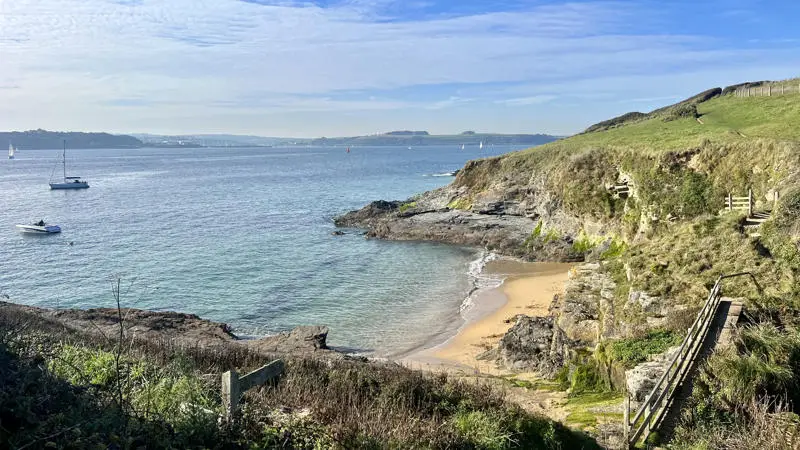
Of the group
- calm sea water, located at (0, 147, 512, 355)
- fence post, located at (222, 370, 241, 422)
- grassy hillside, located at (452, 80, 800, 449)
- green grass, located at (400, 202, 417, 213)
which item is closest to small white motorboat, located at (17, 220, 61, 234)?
calm sea water, located at (0, 147, 512, 355)

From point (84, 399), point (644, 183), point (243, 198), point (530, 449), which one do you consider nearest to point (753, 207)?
point (644, 183)

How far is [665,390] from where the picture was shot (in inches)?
420

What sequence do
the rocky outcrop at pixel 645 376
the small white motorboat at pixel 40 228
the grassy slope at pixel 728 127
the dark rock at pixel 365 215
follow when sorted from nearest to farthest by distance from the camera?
the rocky outcrop at pixel 645 376, the grassy slope at pixel 728 127, the small white motorboat at pixel 40 228, the dark rock at pixel 365 215

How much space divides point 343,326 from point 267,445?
18.3m

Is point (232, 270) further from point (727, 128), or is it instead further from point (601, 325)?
point (727, 128)

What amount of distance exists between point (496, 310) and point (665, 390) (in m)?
17.0

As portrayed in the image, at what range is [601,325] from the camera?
58.5 feet

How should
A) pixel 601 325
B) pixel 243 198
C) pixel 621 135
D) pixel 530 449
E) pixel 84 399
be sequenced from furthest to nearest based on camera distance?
pixel 243 198, pixel 621 135, pixel 601 325, pixel 530 449, pixel 84 399

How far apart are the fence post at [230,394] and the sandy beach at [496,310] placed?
451 inches

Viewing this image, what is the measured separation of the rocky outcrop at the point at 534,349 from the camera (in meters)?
18.3

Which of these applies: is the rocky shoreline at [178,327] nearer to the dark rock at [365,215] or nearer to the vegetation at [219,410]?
the vegetation at [219,410]

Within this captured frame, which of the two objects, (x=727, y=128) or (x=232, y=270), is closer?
(x=727, y=128)

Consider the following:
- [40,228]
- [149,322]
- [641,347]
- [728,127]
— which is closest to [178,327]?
[149,322]

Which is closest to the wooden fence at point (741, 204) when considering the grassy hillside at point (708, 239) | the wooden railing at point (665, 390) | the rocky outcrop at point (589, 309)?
the grassy hillside at point (708, 239)
